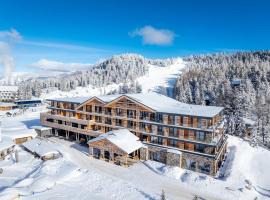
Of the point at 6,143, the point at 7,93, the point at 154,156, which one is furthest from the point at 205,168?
the point at 7,93

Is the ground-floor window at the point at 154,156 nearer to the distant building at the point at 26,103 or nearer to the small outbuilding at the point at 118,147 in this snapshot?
the small outbuilding at the point at 118,147

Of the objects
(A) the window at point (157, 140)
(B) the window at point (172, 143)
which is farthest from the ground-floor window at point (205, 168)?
(A) the window at point (157, 140)

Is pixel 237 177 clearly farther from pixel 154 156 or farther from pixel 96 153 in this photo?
pixel 96 153

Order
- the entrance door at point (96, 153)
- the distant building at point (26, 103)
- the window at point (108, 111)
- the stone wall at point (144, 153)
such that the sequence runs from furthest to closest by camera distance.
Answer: the distant building at point (26, 103) < the window at point (108, 111) < the entrance door at point (96, 153) < the stone wall at point (144, 153)

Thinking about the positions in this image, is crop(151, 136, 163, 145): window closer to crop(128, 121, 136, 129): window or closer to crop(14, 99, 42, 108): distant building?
crop(128, 121, 136, 129): window

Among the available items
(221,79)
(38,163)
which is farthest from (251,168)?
(221,79)

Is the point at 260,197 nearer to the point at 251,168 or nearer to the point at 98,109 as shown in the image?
the point at 251,168

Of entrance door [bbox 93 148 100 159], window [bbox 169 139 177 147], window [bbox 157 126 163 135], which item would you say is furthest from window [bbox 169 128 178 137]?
entrance door [bbox 93 148 100 159]
